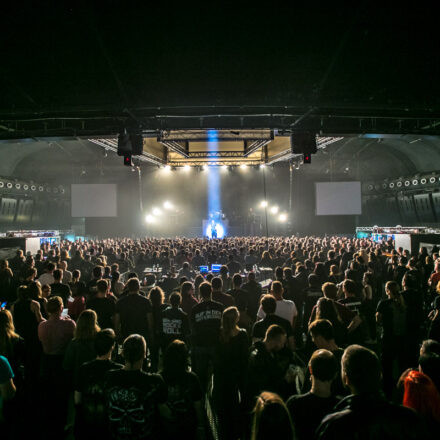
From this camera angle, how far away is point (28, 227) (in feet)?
88.1

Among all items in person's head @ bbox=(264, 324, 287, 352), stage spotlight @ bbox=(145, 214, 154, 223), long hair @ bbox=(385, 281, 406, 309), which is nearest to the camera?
person's head @ bbox=(264, 324, 287, 352)

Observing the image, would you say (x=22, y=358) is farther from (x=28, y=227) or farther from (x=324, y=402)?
(x=28, y=227)

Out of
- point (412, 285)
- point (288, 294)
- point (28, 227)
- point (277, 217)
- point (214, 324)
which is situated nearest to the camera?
point (214, 324)

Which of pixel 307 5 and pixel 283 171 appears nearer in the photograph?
pixel 307 5

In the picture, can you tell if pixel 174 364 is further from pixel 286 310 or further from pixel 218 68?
pixel 218 68

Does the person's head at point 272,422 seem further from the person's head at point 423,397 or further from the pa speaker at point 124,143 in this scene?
the pa speaker at point 124,143

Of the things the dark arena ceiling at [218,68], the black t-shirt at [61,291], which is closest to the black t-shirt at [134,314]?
the black t-shirt at [61,291]

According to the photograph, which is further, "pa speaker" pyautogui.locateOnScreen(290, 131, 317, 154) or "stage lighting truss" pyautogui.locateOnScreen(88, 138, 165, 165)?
"stage lighting truss" pyautogui.locateOnScreen(88, 138, 165, 165)

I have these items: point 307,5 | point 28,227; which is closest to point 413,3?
point 307,5

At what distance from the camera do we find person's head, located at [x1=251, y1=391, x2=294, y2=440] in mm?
1771

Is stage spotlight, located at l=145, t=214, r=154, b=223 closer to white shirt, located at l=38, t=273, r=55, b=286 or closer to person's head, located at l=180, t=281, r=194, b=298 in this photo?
white shirt, located at l=38, t=273, r=55, b=286

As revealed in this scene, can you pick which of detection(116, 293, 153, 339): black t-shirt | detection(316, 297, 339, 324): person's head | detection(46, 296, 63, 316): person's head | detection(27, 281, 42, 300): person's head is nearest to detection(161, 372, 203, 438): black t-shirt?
detection(46, 296, 63, 316): person's head

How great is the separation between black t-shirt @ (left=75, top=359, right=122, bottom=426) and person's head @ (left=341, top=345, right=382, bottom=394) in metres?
2.00

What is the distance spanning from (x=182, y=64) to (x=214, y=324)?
18.1 ft
